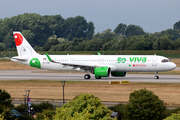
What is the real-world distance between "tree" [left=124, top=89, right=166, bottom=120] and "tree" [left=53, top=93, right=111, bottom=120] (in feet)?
16.0

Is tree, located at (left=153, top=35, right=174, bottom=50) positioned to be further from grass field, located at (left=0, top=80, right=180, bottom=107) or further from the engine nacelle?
grass field, located at (left=0, top=80, right=180, bottom=107)

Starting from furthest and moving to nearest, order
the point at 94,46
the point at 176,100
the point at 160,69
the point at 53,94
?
1. the point at 94,46
2. the point at 160,69
3. the point at 53,94
4. the point at 176,100

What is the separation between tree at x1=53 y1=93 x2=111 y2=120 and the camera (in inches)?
534

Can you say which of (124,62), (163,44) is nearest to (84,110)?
(124,62)

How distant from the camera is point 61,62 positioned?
2000 inches

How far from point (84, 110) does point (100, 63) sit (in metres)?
35.2

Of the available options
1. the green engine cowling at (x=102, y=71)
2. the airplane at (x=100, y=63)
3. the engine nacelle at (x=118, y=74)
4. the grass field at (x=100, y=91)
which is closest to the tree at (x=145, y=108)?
the grass field at (x=100, y=91)

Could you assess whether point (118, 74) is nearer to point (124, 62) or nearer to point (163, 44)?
point (124, 62)

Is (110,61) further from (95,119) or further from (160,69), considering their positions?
(95,119)

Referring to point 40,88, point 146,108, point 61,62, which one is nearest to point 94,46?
point 61,62

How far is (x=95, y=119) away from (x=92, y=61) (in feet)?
119

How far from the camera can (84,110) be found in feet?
46.7

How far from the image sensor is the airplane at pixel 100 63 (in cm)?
4744

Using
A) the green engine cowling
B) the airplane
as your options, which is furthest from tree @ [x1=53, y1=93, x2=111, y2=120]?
the airplane
